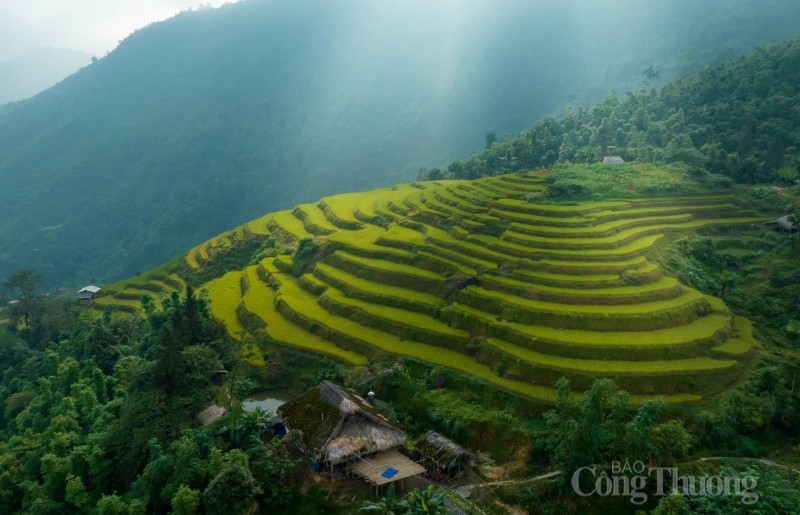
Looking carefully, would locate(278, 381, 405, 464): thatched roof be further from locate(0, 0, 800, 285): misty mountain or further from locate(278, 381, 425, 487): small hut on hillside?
locate(0, 0, 800, 285): misty mountain

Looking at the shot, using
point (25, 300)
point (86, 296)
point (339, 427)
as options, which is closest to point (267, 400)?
point (339, 427)

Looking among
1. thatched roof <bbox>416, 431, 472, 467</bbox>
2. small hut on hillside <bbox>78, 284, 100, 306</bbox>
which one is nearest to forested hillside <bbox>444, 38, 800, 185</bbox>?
thatched roof <bbox>416, 431, 472, 467</bbox>

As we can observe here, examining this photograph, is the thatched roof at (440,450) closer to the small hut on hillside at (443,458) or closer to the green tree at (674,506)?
the small hut on hillside at (443,458)

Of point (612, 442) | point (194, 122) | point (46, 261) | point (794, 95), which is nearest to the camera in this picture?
point (612, 442)

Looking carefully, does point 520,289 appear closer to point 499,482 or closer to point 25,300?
point 499,482

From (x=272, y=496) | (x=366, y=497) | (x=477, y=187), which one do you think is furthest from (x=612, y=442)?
(x=477, y=187)

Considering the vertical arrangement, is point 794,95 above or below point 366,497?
above

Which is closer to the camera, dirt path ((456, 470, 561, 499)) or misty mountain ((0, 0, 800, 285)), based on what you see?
dirt path ((456, 470, 561, 499))

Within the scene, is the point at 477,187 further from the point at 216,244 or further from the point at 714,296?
the point at 216,244
